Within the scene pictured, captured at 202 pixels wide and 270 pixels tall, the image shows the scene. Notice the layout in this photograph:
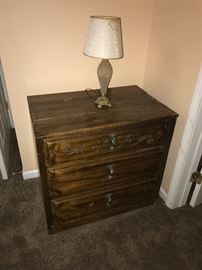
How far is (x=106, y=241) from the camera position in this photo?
61.5 inches

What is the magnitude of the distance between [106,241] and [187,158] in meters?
0.81

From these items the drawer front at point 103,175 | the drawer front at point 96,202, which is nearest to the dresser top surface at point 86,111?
the drawer front at point 103,175

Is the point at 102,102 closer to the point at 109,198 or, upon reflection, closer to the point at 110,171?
the point at 110,171

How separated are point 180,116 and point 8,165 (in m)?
1.65

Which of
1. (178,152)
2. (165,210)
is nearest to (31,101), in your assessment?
(178,152)

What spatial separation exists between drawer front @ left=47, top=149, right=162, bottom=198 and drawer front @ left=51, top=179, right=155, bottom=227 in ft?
0.22

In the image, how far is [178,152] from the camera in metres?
1.58

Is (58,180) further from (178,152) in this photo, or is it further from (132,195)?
(178,152)

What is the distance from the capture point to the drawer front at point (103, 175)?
1.35 meters

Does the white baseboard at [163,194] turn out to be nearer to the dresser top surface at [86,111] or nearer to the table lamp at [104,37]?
the dresser top surface at [86,111]

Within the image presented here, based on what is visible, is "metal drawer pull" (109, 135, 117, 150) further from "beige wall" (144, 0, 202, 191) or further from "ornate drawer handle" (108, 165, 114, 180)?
"beige wall" (144, 0, 202, 191)

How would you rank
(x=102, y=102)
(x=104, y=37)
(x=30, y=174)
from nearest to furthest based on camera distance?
(x=104, y=37)
(x=102, y=102)
(x=30, y=174)

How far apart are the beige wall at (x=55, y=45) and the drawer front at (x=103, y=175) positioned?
25.2 inches

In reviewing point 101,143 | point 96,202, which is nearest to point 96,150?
point 101,143
